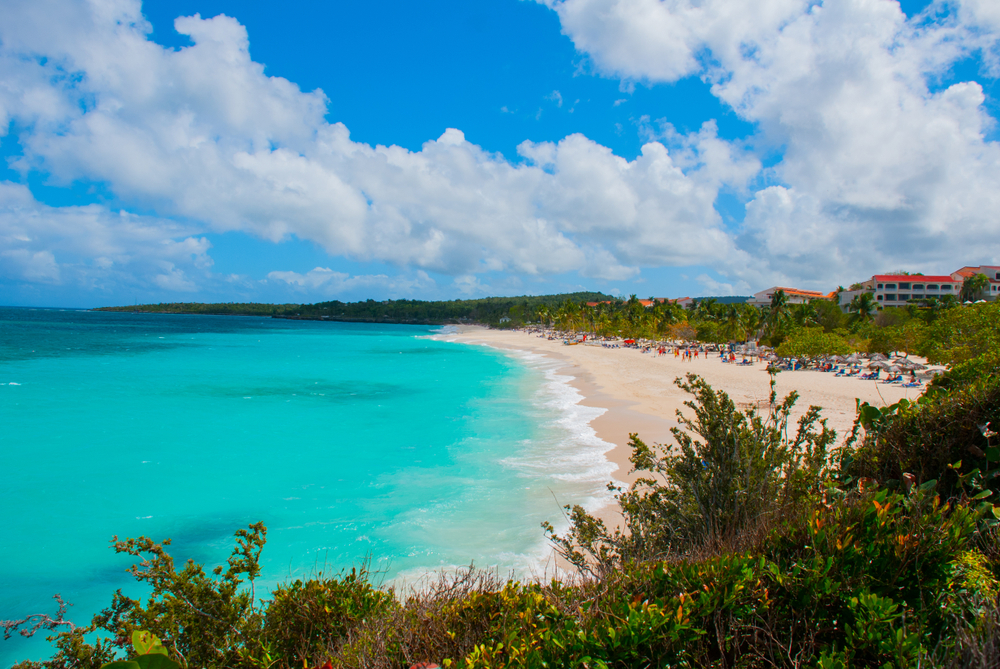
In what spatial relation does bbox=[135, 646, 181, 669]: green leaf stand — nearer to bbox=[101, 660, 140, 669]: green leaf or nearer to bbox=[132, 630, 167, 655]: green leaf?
bbox=[132, 630, 167, 655]: green leaf

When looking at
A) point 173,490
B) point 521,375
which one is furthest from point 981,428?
point 521,375

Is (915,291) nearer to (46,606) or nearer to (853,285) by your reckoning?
(853,285)

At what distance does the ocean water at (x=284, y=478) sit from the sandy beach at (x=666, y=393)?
115 cm

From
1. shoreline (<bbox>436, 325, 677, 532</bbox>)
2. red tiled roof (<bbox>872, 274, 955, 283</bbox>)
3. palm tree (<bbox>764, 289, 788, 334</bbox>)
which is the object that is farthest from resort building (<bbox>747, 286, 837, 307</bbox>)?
shoreline (<bbox>436, 325, 677, 532</bbox>)

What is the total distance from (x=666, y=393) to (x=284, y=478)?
1847cm

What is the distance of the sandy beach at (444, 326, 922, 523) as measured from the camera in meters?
15.8

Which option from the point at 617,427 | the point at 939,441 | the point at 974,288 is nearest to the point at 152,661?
the point at 939,441

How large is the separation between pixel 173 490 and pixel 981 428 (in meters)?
15.8

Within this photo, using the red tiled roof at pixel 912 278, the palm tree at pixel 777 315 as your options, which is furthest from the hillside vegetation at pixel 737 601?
the red tiled roof at pixel 912 278

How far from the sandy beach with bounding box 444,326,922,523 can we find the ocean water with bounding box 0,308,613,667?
3.79ft

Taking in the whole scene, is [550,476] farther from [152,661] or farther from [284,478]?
[152,661]

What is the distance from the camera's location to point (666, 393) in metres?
24.8

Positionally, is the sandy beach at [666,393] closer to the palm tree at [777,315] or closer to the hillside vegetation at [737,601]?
the hillside vegetation at [737,601]

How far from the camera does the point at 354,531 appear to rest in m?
10.1
